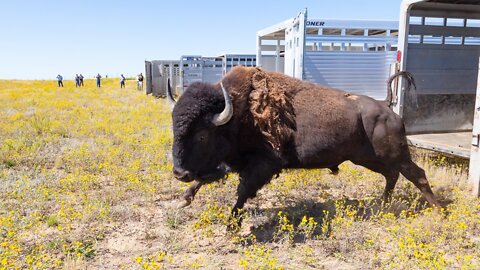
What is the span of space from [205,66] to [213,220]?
2016cm

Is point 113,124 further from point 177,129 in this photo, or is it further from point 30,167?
point 177,129

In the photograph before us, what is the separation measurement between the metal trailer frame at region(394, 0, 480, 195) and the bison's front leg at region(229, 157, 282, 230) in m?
3.80

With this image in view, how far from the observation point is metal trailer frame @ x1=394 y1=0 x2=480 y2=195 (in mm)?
7824

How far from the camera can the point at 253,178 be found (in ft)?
17.0

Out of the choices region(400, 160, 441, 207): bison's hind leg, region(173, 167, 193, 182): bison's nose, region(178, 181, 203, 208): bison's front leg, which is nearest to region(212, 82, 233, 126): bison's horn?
region(173, 167, 193, 182): bison's nose

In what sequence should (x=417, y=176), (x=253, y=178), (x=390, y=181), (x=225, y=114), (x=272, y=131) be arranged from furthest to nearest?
1. (x=390, y=181)
2. (x=417, y=176)
3. (x=272, y=131)
4. (x=253, y=178)
5. (x=225, y=114)

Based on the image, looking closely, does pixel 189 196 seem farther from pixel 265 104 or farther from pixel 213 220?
pixel 265 104

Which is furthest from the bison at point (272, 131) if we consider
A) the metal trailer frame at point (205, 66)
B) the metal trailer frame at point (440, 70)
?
the metal trailer frame at point (205, 66)

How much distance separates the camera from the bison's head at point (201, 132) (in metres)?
4.66

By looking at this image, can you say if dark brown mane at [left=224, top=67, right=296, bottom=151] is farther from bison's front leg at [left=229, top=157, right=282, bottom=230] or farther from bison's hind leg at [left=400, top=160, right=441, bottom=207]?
bison's hind leg at [left=400, top=160, right=441, bottom=207]

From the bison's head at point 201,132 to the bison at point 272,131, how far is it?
1 cm

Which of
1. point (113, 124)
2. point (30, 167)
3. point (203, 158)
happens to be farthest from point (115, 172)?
point (113, 124)

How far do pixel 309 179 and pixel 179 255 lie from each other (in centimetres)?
349

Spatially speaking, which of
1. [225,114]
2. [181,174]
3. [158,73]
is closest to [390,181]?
[225,114]
